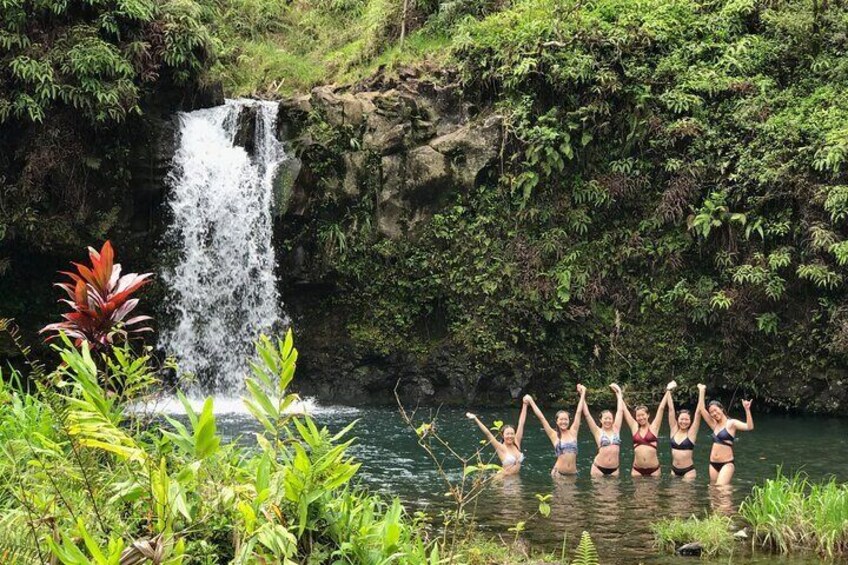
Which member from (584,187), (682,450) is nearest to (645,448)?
(682,450)

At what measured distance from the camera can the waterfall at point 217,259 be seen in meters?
17.3

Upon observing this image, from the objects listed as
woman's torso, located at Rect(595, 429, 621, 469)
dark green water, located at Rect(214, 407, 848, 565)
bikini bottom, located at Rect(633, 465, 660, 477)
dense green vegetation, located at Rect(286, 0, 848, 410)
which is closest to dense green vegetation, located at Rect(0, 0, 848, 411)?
dense green vegetation, located at Rect(286, 0, 848, 410)

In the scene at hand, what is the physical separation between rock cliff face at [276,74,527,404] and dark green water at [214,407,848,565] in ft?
3.96

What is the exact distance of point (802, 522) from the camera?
7.44 metres

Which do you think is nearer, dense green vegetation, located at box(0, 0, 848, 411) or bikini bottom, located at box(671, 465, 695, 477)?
bikini bottom, located at box(671, 465, 695, 477)

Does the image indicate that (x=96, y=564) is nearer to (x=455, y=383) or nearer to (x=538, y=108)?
(x=455, y=383)

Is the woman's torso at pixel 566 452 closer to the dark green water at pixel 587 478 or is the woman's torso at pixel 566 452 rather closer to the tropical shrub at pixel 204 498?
the dark green water at pixel 587 478

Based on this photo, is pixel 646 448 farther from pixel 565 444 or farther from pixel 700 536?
pixel 700 536

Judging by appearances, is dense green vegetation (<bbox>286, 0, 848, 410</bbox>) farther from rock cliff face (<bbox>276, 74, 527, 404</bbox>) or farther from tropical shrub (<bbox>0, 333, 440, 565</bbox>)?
tropical shrub (<bbox>0, 333, 440, 565</bbox>)

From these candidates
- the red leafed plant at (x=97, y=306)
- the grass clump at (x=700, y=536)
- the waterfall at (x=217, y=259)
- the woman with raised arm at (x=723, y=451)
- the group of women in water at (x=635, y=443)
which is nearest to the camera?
the red leafed plant at (x=97, y=306)

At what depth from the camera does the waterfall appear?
17.3 meters

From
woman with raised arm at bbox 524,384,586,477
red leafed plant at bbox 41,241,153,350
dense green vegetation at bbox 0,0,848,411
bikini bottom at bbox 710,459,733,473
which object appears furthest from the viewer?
dense green vegetation at bbox 0,0,848,411

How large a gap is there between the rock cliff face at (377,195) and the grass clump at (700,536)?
31.8 ft

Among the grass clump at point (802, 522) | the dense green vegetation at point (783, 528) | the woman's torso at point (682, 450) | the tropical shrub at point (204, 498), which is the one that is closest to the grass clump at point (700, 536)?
the dense green vegetation at point (783, 528)
